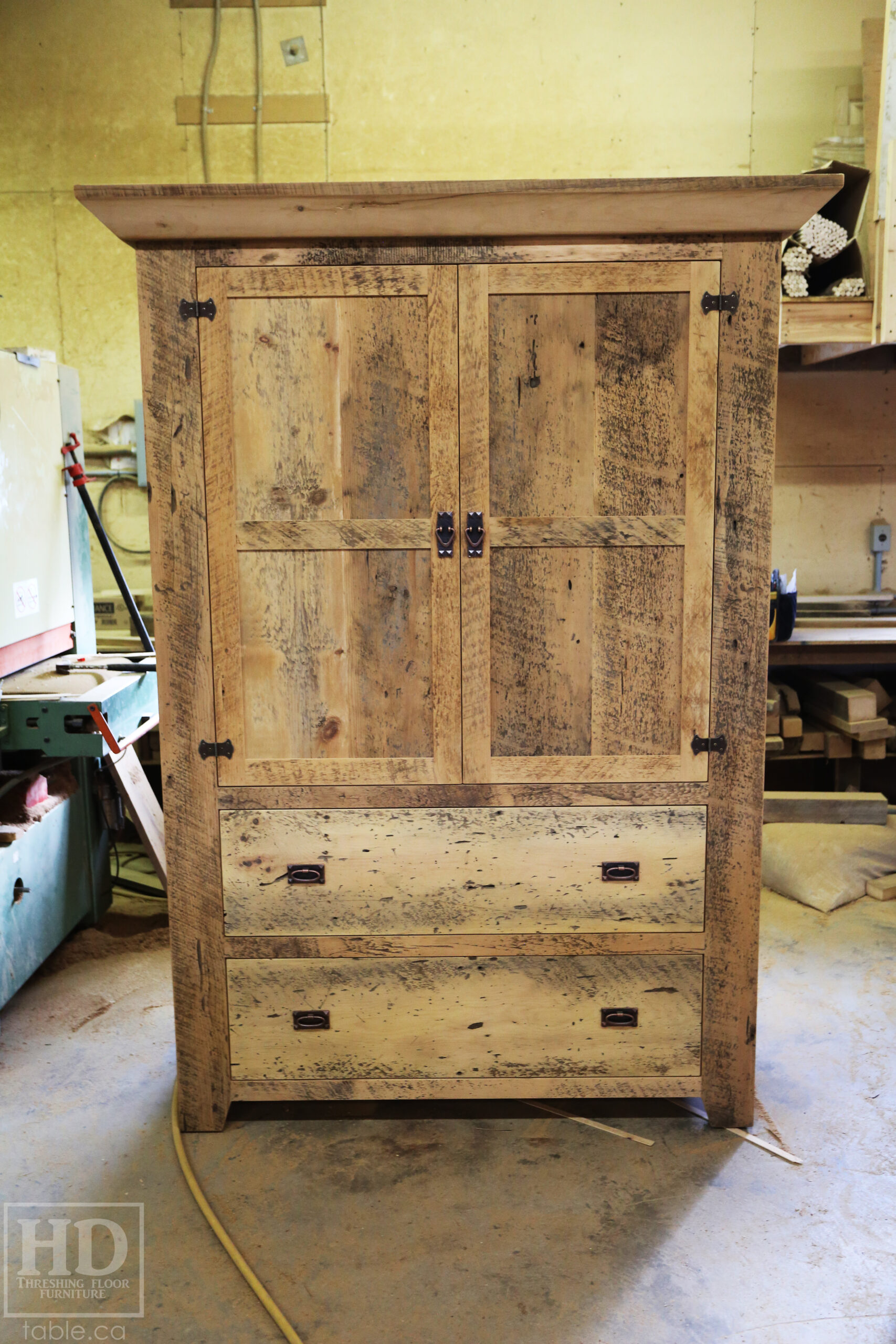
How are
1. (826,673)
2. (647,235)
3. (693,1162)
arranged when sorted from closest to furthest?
(647,235) < (693,1162) < (826,673)

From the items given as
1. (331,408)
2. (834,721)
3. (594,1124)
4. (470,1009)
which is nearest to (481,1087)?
(470,1009)

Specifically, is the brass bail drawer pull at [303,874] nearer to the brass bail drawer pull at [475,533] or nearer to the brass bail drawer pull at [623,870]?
the brass bail drawer pull at [623,870]

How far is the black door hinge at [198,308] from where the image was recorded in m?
2.16

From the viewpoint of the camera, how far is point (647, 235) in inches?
83.9

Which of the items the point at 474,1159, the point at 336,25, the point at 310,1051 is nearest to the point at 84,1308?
the point at 310,1051

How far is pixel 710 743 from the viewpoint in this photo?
7.51 feet

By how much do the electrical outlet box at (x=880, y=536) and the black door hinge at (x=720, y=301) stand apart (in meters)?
2.77

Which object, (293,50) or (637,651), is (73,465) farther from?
(293,50)

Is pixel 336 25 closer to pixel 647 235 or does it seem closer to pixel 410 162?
pixel 410 162

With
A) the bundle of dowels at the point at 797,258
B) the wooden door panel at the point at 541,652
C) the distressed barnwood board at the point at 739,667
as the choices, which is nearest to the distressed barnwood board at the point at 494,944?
the distressed barnwood board at the point at 739,667

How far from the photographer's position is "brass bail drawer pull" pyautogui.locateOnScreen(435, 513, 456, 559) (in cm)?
222

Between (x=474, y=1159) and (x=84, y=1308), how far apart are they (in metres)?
0.86

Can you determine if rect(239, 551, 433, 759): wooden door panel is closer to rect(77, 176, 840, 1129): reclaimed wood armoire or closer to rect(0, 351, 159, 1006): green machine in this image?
rect(77, 176, 840, 1129): reclaimed wood armoire

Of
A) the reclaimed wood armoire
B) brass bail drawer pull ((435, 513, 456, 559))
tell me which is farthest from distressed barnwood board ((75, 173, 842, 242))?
brass bail drawer pull ((435, 513, 456, 559))
